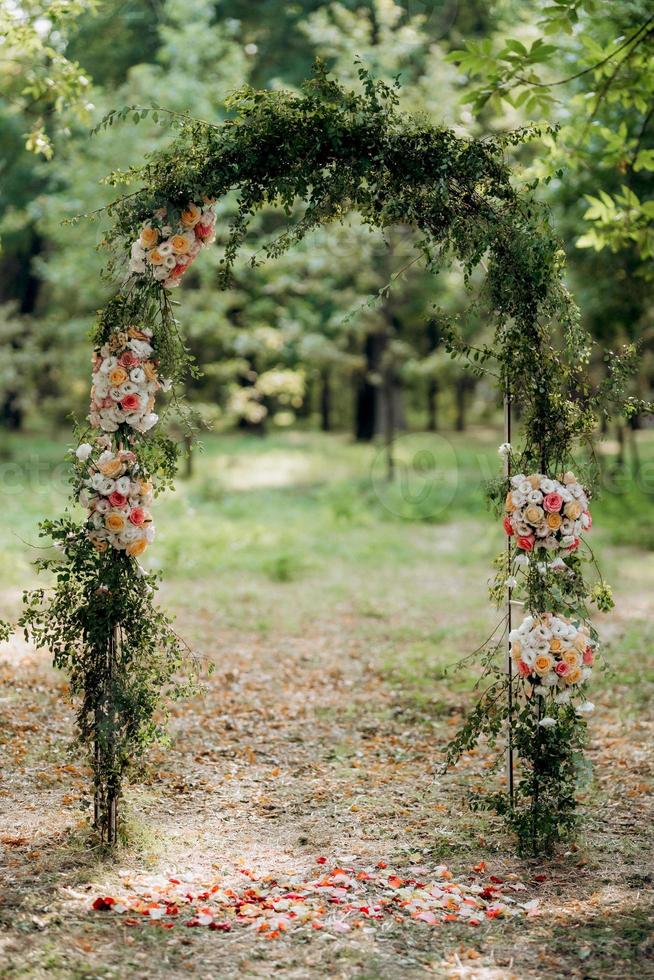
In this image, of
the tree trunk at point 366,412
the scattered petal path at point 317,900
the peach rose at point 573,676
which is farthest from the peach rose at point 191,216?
the tree trunk at point 366,412

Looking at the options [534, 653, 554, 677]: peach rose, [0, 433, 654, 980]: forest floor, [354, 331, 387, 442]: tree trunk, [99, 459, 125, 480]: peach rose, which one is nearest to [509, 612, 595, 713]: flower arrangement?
[534, 653, 554, 677]: peach rose

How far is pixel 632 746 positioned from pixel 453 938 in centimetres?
308

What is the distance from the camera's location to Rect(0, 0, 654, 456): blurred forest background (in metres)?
7.07

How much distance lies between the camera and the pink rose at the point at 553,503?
463 centimetres

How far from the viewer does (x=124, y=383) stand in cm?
456

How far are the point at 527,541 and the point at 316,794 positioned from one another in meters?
2.14

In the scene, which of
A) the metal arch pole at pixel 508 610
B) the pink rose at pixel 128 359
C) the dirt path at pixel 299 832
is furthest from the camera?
the metal arch pole at pixel 508 610

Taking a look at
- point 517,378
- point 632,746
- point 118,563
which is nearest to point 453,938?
point 118,563

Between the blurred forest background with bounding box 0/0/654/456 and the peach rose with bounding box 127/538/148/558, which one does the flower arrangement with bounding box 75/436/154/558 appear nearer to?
the peach rose with bounding box 127/538/148/558

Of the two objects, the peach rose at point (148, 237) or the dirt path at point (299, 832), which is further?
the peach rose at point (148, 237)

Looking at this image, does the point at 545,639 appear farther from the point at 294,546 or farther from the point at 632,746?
the point at 294,546

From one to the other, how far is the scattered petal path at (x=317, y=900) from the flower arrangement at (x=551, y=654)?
0.95 meters

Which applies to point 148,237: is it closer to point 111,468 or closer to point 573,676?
point 111,468

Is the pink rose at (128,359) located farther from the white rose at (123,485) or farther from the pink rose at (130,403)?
the white rose at (123,485)
